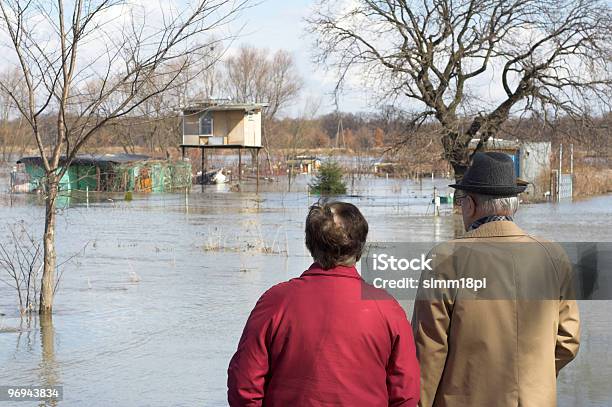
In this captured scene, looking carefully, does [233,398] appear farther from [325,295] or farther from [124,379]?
[124,379]

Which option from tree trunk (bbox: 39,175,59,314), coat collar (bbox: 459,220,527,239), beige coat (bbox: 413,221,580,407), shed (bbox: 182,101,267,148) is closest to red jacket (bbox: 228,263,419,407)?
beige coat (bbox: 413,221,580,407)

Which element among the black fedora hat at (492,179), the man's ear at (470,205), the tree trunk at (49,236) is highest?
the black fedora hat at (492,179)

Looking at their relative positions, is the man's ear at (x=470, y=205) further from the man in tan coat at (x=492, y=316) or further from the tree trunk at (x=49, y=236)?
the tree trunk at (x=49, y=236)

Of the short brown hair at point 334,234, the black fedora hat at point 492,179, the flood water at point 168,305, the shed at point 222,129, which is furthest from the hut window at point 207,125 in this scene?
the short brown hair at point 334,234

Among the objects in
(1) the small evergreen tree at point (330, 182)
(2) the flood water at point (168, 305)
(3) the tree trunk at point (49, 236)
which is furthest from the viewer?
(1) the small evergreen tree at point (330, 182)

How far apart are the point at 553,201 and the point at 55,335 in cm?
3466

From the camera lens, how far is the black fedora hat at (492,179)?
3807 mm

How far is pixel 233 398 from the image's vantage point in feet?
10.9

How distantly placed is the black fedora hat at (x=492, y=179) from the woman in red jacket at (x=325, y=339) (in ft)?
2.35

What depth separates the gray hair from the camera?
12.5 feet

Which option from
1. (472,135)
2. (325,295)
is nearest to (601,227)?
(472,135)

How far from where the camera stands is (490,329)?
3.70m

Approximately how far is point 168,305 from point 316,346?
9.79 metres

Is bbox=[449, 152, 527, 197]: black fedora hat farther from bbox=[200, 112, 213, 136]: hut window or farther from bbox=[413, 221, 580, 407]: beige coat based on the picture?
bbox=[200, 112, 213, 136]: hut window
